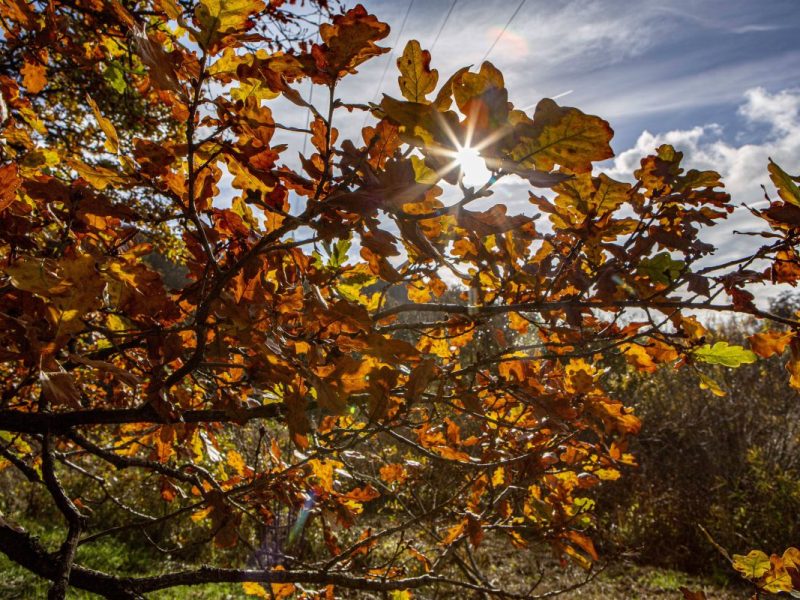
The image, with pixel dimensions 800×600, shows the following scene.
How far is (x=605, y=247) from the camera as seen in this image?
1.00m

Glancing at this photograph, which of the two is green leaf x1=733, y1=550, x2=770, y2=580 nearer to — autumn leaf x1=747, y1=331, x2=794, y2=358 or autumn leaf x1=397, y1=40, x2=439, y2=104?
autumn leaf x1=747, y1=331, x2=794, y2=358

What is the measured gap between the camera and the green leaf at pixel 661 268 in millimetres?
972

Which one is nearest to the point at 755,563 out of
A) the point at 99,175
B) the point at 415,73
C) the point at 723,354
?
the point at 723,354

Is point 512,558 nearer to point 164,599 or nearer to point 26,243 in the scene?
point 164,599

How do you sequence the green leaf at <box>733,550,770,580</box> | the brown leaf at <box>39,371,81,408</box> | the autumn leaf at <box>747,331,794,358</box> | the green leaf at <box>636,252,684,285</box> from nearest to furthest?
1. the brown leaf at <box>39,371,81,408</box>
2. the green leaf at <box>636,252,684,285</box>
3. the autumn leaf at <box>747,331,794,358</box>
4. the green leaf at <box>733,550,770,580</box>

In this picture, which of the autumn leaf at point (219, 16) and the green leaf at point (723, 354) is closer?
the autumn leaf at point (219, 16)

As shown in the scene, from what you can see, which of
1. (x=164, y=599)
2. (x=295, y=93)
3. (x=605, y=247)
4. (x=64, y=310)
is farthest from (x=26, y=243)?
(x=164, y=599)

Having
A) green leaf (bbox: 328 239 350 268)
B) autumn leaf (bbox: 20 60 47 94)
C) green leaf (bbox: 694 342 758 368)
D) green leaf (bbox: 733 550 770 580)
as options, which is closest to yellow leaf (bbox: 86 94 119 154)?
green leaf (bbox: 328 239 350 268)

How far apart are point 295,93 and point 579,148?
0.46 m

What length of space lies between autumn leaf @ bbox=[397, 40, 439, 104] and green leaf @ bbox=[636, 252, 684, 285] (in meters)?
0.62

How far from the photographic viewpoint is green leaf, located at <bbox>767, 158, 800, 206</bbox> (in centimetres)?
75

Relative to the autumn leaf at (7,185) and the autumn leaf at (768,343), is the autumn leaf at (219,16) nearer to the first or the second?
the autumn leaf at (7,185)

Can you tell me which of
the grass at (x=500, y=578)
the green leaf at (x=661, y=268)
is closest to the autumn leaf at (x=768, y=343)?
the green leaf at (x=661, y=268)

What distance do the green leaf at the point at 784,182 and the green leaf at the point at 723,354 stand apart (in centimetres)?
50
